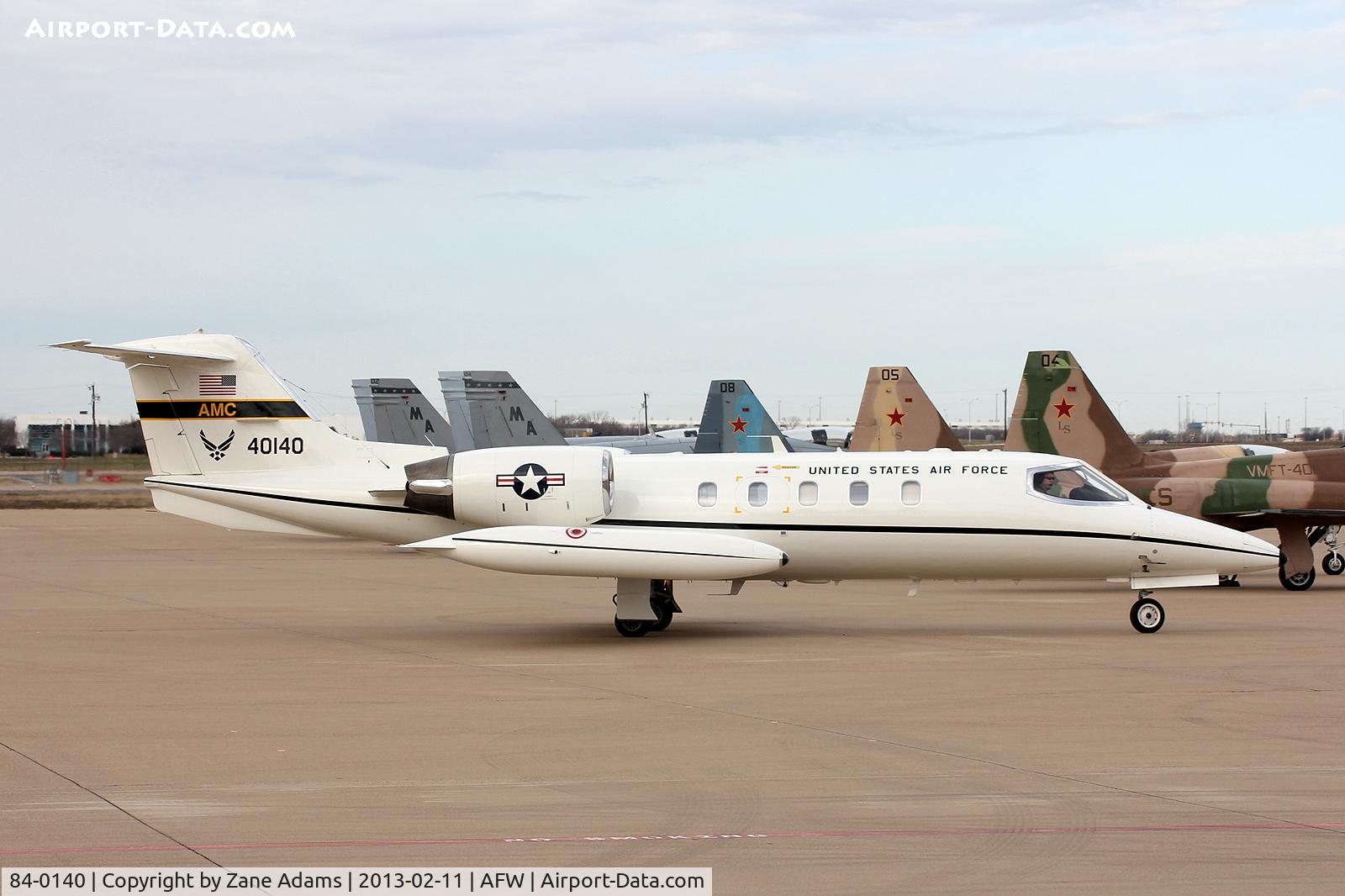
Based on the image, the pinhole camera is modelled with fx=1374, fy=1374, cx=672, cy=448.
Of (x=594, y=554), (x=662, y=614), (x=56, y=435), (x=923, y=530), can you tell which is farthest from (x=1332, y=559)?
(x=56, y=435)

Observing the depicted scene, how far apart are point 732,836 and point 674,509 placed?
10289 mm

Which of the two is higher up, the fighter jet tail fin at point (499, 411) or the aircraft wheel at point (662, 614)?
the fighter jet tail fin at point (499, 411)

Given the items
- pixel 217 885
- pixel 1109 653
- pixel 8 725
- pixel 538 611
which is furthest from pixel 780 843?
pixel 538 611

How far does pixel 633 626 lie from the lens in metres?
18.1

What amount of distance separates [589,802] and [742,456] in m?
10.4

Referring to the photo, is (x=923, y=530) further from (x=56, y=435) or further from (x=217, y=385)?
(x=56, y=435)

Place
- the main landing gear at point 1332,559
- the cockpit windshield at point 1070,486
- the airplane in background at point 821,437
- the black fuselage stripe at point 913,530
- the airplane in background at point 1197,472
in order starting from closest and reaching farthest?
the black fuselage stripe at point 913,530 → the cockpit windshield at point 1070,486 → the airplane in background at point 1197,472 → the main landing gear at point 1332,559 → the airplane in background at point 821,437

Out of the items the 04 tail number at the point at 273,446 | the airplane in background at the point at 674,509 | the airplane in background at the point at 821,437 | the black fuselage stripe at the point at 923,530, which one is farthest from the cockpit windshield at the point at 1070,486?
the airplane in background at the point at 821,437

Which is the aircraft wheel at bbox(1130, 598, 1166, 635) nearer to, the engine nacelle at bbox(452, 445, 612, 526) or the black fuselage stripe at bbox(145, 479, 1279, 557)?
the black fuselage stripe at bbox(145, 479, 1279, 557)

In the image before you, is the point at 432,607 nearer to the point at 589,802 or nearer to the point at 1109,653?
the point at 1109,653

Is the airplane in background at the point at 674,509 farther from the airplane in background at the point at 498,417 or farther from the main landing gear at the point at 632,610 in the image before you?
the airplane in background at the point at 498,417

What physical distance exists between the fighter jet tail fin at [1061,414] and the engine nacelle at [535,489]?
12.3 m

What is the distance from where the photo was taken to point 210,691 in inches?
539

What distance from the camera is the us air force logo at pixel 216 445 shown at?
1908 centimetres
